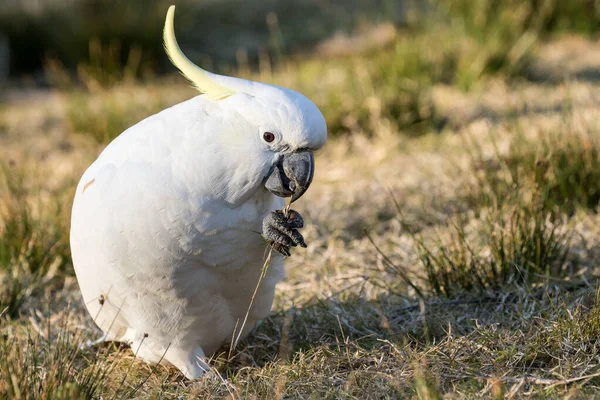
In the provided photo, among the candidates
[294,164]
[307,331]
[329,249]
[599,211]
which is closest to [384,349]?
[307,331]

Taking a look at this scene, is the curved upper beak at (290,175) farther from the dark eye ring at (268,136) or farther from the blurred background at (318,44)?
the blurred background at (318,44)

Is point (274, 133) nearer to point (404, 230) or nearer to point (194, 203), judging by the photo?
point (194, 203)

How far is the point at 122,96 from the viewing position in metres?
5.34

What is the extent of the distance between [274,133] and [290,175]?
0.12 m

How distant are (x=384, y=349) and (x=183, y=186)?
84cm

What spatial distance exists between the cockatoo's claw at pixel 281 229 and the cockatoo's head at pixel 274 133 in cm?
8

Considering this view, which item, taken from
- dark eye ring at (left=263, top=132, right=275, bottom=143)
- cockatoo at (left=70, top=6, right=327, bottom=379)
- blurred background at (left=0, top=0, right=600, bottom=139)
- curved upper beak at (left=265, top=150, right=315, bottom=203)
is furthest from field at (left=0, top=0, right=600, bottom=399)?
dark eye ring at (left=263, top=132, right=275, bottom=143)

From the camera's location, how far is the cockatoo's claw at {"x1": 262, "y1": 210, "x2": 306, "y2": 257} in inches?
77.6

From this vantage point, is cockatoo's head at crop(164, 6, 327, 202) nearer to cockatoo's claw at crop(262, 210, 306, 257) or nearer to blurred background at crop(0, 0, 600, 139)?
cockatoo's claw at crop(262, 210, 306, 257)

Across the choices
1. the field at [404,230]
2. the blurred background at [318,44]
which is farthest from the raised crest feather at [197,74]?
the blurred background at [318,44]

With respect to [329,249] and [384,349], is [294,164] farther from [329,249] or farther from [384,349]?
[329,249]

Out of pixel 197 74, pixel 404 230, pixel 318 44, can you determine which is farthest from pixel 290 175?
pixel 318 44

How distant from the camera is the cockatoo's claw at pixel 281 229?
6.47 ft

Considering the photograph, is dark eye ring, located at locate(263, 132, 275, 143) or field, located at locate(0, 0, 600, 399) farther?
field, located at locate(0, 0, 600, 399)
